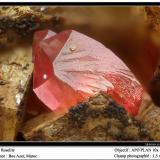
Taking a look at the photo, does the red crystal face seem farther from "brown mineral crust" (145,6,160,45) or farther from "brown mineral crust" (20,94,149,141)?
"brown mineral crust" (145,6,160,45)

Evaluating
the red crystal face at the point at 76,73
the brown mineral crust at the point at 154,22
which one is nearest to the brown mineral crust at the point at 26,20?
the red crystal face at the point at 76,73

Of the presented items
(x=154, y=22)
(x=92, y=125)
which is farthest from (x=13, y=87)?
(x=154, y=22)

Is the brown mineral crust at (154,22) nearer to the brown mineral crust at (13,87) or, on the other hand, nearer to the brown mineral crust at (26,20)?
the brown mineral crust at (26,20)

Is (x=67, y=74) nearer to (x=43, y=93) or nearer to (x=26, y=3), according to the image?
(x=43, y=93)

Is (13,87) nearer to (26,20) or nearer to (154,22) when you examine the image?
(26,20)

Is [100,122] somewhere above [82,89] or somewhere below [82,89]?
below

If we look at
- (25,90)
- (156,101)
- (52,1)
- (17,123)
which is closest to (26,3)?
(52,1)
